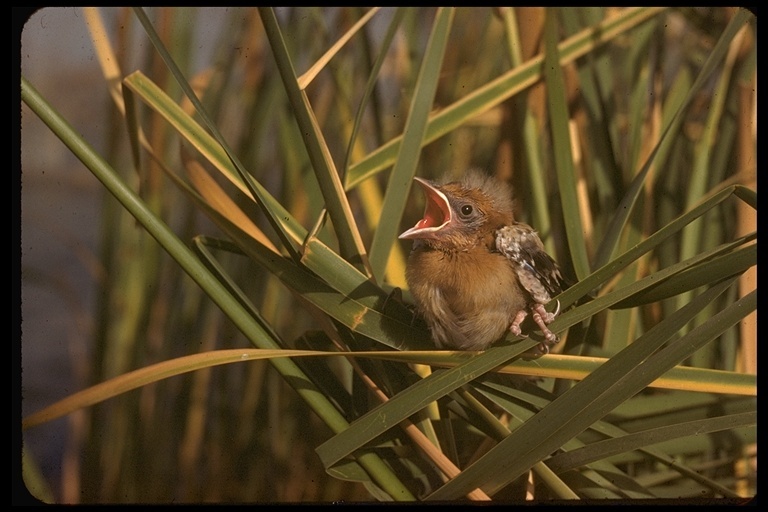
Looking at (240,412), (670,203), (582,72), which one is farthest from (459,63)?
(240,412)

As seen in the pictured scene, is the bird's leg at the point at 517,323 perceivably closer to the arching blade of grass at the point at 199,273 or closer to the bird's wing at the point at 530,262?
the bird's wing at the point at 530,262

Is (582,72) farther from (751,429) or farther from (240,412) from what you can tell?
(240,412)

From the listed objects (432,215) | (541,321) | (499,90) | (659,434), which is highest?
(499,90)

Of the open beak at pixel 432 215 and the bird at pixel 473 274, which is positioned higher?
the open beak at pixel 432 215

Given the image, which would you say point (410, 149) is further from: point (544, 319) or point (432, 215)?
point (544, 319)

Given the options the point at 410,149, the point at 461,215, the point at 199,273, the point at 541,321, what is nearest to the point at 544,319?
the point at 541,321

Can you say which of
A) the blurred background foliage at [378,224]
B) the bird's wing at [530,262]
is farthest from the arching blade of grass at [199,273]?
the bird's wing at [530,262]

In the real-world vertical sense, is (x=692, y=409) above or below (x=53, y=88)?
below
